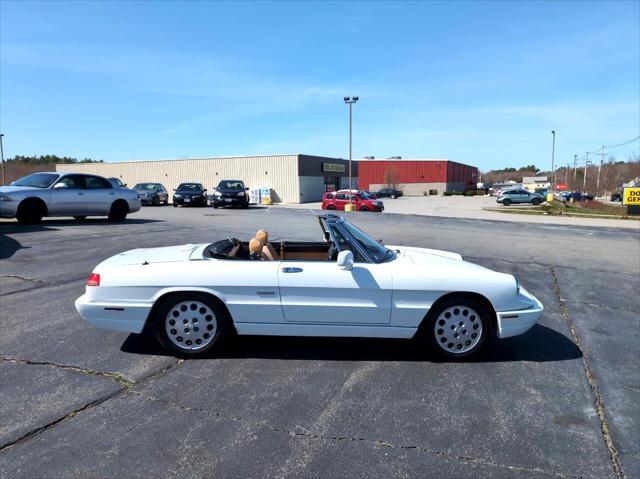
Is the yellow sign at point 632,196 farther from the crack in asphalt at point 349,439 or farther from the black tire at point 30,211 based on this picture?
the black tire at point 30,211

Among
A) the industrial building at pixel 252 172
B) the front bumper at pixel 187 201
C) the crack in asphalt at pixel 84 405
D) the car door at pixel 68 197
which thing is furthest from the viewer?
Result: the industrial building at pixel 252 172

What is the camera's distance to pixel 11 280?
6.47 metres

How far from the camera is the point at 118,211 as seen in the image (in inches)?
564

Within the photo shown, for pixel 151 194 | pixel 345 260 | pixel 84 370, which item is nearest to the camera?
pixel 84 370

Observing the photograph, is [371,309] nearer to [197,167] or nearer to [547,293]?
[547,293]

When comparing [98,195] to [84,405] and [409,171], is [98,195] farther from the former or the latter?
[409,171]

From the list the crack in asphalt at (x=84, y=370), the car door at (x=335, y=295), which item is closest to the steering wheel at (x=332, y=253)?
the car door at (x=335, y=295)

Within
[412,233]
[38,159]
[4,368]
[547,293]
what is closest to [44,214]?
[4,368]

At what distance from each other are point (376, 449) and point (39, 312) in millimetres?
4385

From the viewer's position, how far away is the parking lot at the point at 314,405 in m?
2.54

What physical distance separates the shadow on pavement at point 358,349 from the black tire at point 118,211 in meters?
10.9

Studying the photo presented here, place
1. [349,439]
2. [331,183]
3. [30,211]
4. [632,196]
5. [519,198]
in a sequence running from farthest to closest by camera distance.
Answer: [331,183], [519,198], [632,196], [30,211], [349,439]

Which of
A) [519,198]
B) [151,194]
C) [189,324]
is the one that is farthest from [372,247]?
[519,198]

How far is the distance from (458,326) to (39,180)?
42.6ft
